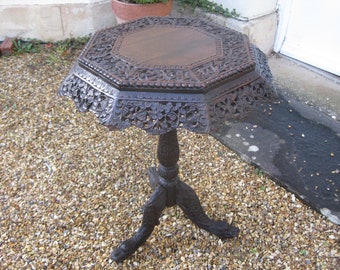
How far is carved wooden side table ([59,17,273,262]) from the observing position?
1401 millimetres

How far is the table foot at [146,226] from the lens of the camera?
6.61 feet

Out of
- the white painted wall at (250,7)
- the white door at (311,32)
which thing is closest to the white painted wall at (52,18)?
the white painted wall at (250,7)

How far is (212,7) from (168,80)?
2838 mm

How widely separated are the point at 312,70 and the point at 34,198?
3032 mm

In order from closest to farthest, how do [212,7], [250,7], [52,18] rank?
[250,7]
[212,7]
[52,18]

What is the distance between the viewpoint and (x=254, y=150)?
9.37 feet

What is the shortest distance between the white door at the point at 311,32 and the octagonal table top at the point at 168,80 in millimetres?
2208

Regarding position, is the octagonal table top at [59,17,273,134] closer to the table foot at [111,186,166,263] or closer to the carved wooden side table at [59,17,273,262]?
the carved wooden side table at [59,17,273,262]

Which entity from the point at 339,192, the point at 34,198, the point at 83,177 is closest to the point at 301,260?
the point at 339,192

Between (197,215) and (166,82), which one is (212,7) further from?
(166,82)

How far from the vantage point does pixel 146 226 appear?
2.08 m

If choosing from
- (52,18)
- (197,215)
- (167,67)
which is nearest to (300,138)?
(197,215)

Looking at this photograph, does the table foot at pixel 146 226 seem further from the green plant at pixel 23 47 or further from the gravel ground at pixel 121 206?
the green plant at pixel 23 47

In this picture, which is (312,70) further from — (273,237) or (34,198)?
(34,198)
